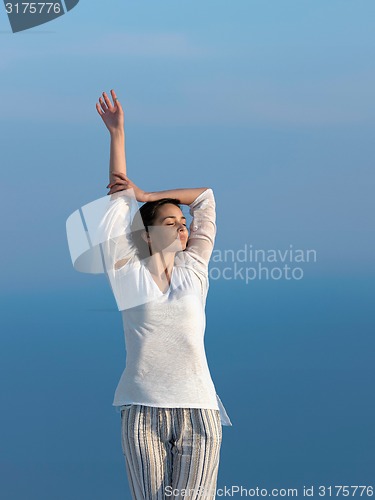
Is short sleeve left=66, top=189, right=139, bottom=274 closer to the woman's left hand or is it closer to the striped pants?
the woman's left hand

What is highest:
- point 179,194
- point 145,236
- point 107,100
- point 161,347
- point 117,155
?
point 107,100

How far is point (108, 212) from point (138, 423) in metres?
0.68

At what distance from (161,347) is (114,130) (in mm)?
800

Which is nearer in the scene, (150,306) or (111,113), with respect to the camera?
(150,306)

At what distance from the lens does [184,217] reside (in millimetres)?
2637

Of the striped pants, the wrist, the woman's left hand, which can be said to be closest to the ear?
the woman's left hand

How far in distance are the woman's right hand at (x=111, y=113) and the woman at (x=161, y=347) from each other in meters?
0.30

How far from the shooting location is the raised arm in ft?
8.96

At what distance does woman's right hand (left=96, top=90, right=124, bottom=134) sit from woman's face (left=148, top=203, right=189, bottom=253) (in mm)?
389

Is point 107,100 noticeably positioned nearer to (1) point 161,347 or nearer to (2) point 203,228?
(2) point 203,228

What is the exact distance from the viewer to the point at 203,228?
270cm

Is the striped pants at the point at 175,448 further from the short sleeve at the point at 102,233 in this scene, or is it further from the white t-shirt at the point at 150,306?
the short sleeve at the point at 102,233

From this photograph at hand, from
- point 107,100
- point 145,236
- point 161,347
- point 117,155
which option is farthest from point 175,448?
point 107,100

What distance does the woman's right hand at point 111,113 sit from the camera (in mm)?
2816
